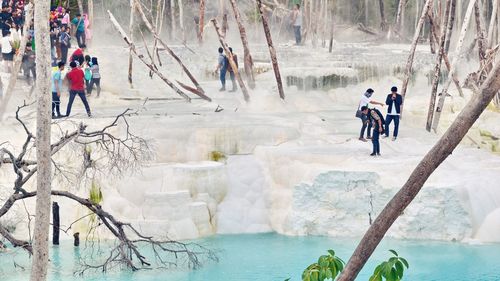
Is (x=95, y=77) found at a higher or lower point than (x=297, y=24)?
lower

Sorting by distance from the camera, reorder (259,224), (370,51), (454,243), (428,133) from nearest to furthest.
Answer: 1. (454,243)
2. (259,224)
3. (428,133)
4. (370,51)

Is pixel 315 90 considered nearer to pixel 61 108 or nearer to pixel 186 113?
pixel 186 113

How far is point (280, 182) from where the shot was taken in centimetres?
1778

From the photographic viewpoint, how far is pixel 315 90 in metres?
24.3

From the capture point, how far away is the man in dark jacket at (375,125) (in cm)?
1753

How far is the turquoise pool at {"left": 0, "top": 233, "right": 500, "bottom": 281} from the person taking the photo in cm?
1429

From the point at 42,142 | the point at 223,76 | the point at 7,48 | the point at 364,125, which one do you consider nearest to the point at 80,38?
the point at 223,76

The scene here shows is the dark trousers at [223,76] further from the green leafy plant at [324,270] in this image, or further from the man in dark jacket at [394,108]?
the green leafy plant at [324,270]

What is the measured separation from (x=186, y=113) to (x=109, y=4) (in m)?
12.9

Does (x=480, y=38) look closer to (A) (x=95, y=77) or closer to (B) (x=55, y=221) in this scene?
(A) (x=95, y=77)

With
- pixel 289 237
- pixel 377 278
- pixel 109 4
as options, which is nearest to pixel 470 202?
pixel 289 237

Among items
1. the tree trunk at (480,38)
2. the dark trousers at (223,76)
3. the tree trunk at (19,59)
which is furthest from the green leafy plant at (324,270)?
the dark trousers at (223,76)

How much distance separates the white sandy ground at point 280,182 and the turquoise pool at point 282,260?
1.22ft

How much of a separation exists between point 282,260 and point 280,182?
269cm
